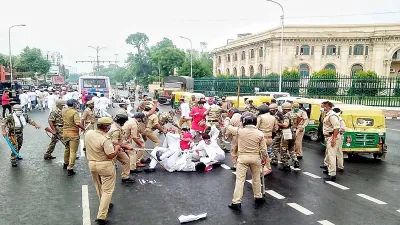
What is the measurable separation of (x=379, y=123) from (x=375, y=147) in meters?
0.82

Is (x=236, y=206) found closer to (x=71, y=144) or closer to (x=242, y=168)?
(x=242, y=168)

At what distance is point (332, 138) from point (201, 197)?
349cm

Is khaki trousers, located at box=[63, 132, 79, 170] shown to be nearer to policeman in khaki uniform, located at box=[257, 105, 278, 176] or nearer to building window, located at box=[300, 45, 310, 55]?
policeman in khaki uniform, located at box=[257, 105, 278, 176]

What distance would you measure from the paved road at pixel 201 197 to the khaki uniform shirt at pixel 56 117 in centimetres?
→ 112

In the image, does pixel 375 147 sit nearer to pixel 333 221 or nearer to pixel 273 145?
pixel 273 145

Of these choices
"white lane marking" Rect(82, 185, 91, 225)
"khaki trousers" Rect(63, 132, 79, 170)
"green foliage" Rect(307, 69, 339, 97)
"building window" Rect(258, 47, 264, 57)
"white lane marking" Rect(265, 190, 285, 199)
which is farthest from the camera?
"building window" Rect(258, 47, 264, 57)

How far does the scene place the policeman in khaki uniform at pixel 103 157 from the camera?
5660mm

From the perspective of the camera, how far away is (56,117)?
389 inches

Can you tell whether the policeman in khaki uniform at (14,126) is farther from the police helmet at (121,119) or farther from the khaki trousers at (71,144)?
the police helmet at (121,119)

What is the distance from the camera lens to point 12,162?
31.6 ft

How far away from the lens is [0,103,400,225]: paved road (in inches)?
244

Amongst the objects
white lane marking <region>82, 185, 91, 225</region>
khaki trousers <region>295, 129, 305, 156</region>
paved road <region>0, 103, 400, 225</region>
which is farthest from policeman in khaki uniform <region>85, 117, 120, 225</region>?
khaki trousers <region>295, 129, 305, 156</region>

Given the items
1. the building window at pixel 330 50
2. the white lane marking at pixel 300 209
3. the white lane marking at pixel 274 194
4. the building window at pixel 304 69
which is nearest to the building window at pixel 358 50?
the building window at pixel 330 50

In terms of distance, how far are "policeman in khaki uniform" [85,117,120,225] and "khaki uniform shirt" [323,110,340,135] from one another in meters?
5.24
